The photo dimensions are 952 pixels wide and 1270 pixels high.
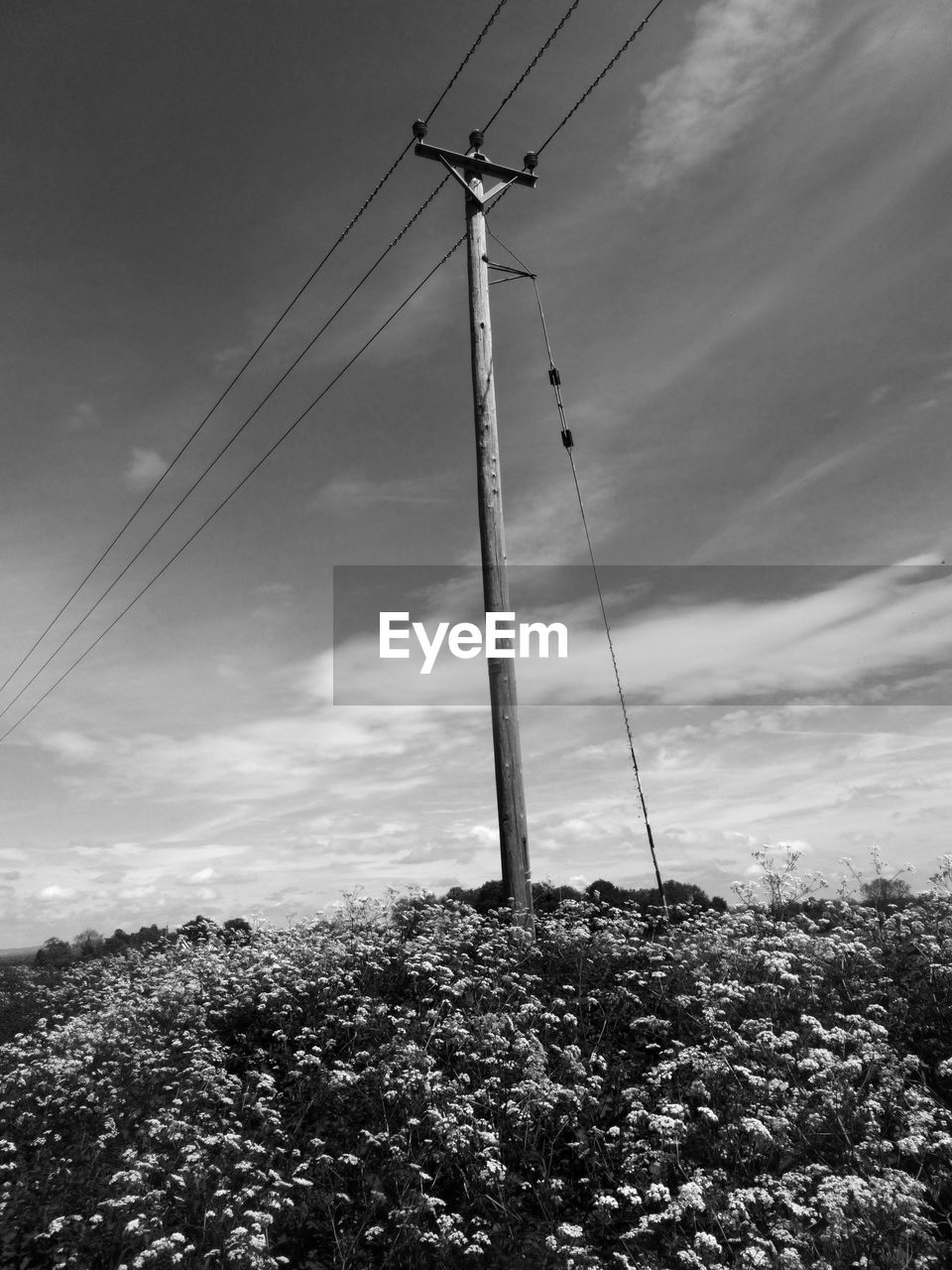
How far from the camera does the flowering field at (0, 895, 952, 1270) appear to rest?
542 cm

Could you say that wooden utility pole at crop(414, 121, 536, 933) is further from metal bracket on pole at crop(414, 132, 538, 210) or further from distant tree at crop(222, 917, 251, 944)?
distant tree at crop(222, 917, 251, 944)

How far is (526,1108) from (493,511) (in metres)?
7.41

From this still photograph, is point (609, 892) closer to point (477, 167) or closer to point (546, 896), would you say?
point (546, 896)

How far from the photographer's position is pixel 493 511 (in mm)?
11469

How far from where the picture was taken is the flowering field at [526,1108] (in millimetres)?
5418

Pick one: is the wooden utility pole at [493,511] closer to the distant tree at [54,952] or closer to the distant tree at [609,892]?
the distant tree at [609,892]

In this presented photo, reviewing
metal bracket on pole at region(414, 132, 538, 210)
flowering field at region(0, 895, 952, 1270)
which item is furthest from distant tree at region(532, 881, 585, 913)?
metal bracket on pole at region(414, 132, 538, 210)

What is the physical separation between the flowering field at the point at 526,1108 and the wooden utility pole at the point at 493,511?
93 centimetres

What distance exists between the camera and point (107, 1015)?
473 inches

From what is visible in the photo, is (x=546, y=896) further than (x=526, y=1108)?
Yes

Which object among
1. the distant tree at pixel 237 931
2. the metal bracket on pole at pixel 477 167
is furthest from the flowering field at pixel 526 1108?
the metal bracket on pole at pixel 477 167

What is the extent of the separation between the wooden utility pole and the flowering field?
36.5 inches

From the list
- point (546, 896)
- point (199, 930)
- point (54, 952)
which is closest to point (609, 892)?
point (546, 896)

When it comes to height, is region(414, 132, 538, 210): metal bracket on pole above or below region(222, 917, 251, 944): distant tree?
above
